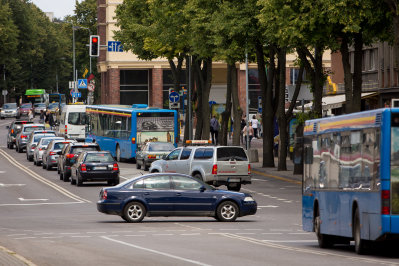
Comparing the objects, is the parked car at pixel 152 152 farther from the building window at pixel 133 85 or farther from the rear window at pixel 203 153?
the building window at pixel 133 85

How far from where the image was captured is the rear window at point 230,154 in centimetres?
3700

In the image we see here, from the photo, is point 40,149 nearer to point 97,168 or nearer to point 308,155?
point 97,168

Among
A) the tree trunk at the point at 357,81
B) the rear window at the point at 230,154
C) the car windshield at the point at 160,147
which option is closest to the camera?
the tree trunk at the point at 357,81

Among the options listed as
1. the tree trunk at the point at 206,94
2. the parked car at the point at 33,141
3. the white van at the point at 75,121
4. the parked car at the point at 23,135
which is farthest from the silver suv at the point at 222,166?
the white van at the point at 75,121

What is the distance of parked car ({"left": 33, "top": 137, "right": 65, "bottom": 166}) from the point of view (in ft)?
177

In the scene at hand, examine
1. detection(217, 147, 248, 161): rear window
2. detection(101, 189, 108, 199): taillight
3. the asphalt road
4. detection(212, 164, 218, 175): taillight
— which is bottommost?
the asphalt road

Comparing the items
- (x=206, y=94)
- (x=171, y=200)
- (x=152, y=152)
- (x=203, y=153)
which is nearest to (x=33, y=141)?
(x=206, y=94)

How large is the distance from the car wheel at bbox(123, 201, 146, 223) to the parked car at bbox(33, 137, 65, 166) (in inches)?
1079

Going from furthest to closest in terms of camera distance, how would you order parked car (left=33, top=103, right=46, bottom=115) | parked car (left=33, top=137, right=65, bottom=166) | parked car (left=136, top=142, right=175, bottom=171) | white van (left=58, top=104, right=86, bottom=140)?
1. parked car (left=33, top=103, right=46, bottom=115)
2. white van (left=58, top=104, right=86, bottom=140)
3. parked car (left=33, top=137, right=65, bottom=166)
4. parked car (left=136, top=142, right=175, bottom=171)

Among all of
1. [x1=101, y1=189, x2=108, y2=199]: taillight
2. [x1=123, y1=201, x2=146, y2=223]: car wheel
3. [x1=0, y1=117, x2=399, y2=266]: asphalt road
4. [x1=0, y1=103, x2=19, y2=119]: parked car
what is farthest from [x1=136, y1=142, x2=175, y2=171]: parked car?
[x1=0, y1=103, x2=19, y2=119]: parked car

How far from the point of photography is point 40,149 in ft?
178

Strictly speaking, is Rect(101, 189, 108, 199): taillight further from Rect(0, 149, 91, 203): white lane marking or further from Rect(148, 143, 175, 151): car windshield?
Rect(148, 143, 175, 151): car windshield

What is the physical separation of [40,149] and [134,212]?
93.7 ft

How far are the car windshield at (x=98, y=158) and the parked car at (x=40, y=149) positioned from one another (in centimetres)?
1323
